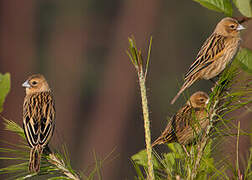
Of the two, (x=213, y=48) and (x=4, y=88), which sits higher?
(x=213, y=48)

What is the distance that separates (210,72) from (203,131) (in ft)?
4.18

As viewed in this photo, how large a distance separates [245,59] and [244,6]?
202 mm

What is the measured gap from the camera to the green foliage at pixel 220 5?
70.9 inches

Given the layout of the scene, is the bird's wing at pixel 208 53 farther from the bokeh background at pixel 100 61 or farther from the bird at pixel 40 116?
the bokeh background at pixel 100 61

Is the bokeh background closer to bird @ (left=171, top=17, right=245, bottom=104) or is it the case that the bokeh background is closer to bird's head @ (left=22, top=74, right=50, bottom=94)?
bird's head @ (left=22, top=74, right=50, bottom=94)

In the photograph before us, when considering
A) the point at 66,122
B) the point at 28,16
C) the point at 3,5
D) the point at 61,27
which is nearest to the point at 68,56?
the point at 61,27

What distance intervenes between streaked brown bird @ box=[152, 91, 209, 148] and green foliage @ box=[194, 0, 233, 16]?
0.36 meters

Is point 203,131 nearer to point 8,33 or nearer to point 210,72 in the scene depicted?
point 210,72

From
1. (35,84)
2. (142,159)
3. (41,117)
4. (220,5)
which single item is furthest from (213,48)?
(35,84)

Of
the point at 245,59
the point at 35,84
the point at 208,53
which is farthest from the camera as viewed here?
the point at 35,84

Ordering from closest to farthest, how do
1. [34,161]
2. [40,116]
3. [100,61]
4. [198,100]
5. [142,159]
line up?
[142,159], [34,161], [198,100], [40,116], [100,61]

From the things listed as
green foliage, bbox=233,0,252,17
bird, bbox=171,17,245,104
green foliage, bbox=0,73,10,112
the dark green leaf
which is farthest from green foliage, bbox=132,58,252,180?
bird, bbox=171,17,245,104

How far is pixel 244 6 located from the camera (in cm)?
178

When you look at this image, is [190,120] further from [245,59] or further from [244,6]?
[244,6]
